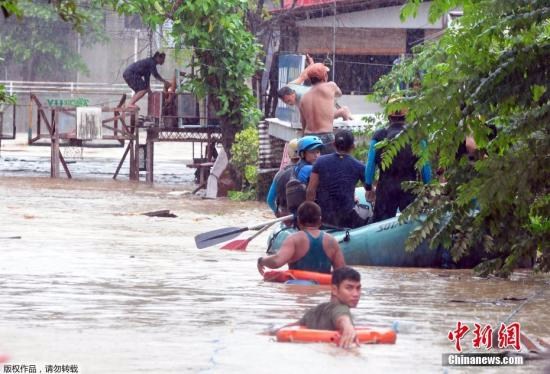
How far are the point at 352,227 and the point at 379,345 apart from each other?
5.55 meters

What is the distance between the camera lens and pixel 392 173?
1291cm

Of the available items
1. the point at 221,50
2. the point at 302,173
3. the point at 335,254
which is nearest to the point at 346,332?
the point at 335,254

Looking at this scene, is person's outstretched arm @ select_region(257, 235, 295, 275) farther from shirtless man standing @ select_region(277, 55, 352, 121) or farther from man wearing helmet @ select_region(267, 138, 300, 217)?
shirtless man standing @ select_region(277, 55, 352, 121)

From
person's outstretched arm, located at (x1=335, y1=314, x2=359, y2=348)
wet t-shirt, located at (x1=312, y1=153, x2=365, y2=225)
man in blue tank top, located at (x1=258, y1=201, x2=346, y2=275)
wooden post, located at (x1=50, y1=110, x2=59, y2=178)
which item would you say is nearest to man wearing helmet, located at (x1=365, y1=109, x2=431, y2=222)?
wet t-shirt, located at (x1=312, y1=153, x2=365, y2=225)

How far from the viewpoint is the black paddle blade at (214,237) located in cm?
1363

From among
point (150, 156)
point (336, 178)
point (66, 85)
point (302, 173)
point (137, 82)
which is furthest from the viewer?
point (66, 85)

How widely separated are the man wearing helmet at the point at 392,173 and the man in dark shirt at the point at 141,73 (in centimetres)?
1419

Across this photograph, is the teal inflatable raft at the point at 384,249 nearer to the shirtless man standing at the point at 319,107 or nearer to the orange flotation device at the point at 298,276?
the orange flotation device at the point at 298,276

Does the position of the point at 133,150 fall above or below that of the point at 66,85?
below

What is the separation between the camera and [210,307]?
9938 mm

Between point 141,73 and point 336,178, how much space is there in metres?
15.1

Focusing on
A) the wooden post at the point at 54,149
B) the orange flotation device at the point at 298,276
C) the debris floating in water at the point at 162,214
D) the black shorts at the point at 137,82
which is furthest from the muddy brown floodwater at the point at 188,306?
the wooden post at the point at 54,149

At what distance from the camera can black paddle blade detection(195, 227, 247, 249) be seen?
44.7 feet

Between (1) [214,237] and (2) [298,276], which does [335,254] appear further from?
(1) [214,237]
